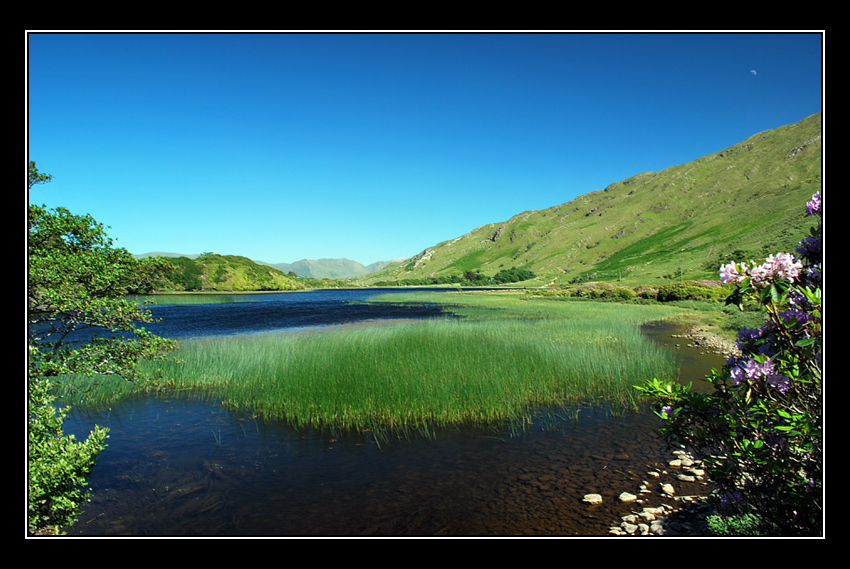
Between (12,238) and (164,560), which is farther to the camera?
(12,238)

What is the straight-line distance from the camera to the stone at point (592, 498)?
758 cm

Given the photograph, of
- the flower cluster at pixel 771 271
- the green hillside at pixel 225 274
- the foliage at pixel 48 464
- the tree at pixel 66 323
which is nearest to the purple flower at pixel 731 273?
the flower cluster at pixel 771 271

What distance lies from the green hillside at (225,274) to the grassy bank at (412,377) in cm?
9496

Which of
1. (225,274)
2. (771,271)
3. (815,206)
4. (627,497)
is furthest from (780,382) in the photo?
(225,274)

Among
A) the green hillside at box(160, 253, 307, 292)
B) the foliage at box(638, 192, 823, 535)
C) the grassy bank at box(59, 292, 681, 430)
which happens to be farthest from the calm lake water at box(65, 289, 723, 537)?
the green hillside at box(160, 253, 307, 292)

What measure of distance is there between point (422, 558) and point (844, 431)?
161 inches

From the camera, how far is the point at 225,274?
130625 millimetres

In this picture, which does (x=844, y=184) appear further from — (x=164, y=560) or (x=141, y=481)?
(x=141, y=481)

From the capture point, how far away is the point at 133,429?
12562mm

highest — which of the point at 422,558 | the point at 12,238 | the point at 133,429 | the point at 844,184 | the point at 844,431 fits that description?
the point at 844,184

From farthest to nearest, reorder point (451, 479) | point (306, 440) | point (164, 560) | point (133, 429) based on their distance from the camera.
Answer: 1. point (133, 429)
2. point (306, 440)
3. point (451, 479)
4. point (164, 560)

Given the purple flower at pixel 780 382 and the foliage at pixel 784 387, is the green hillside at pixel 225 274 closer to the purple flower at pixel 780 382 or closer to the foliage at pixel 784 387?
the foliage at pixel 784 387

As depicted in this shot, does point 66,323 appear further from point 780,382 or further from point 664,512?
point 664,512

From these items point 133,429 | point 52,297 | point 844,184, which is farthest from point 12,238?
point 133,429
